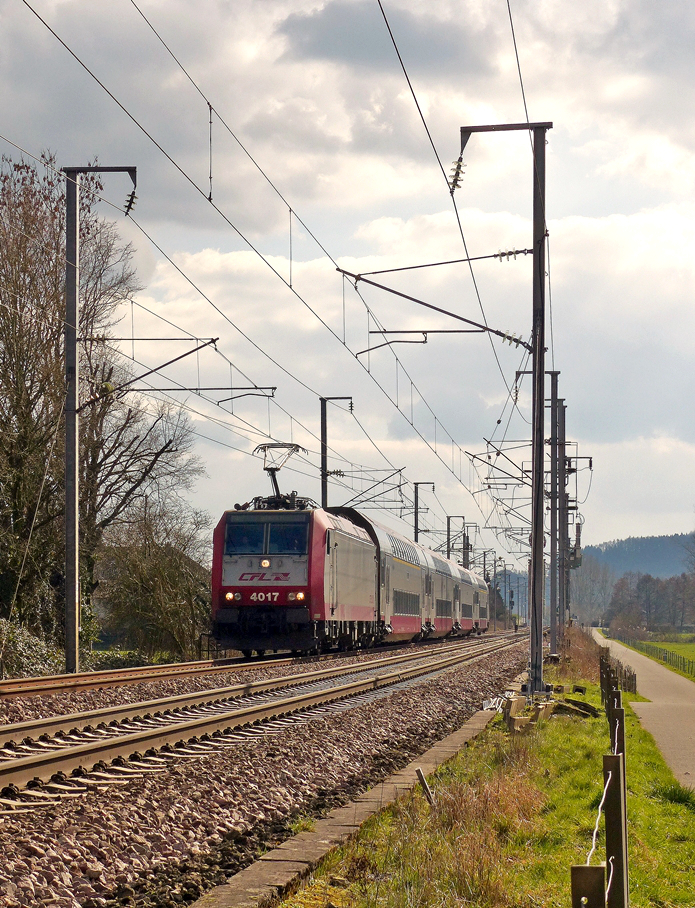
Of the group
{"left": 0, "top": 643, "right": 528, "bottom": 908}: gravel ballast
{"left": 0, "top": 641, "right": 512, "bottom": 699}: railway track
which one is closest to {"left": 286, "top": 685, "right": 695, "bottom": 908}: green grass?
{"left": 0, "top": 643, "right": 528, "bottom": 908}: gravel ballast

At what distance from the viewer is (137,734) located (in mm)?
10391

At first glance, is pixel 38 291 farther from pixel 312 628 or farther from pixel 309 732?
pixel 309 732

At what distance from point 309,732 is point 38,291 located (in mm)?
19016

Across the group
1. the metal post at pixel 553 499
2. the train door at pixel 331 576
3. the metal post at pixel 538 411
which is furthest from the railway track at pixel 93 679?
the metal post at pixel 553 499

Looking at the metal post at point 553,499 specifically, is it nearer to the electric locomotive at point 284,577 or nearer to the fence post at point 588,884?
the electric locomotive at point 284,577

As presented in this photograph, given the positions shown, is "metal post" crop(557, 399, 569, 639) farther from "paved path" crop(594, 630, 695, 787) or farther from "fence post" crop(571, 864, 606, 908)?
"fence post" crop(571, 864, 606, 908)

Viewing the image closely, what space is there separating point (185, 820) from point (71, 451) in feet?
49.9

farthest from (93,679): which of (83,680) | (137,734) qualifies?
(137,734)

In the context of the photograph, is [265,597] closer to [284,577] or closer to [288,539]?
[284,577]

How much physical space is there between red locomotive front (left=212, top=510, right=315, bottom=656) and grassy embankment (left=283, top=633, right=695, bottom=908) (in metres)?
15.4

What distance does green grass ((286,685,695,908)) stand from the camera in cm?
594

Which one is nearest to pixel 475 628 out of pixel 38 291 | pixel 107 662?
pixel 107 662

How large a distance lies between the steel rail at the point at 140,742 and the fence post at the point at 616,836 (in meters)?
5.50

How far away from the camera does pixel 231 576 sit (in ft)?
89.2
